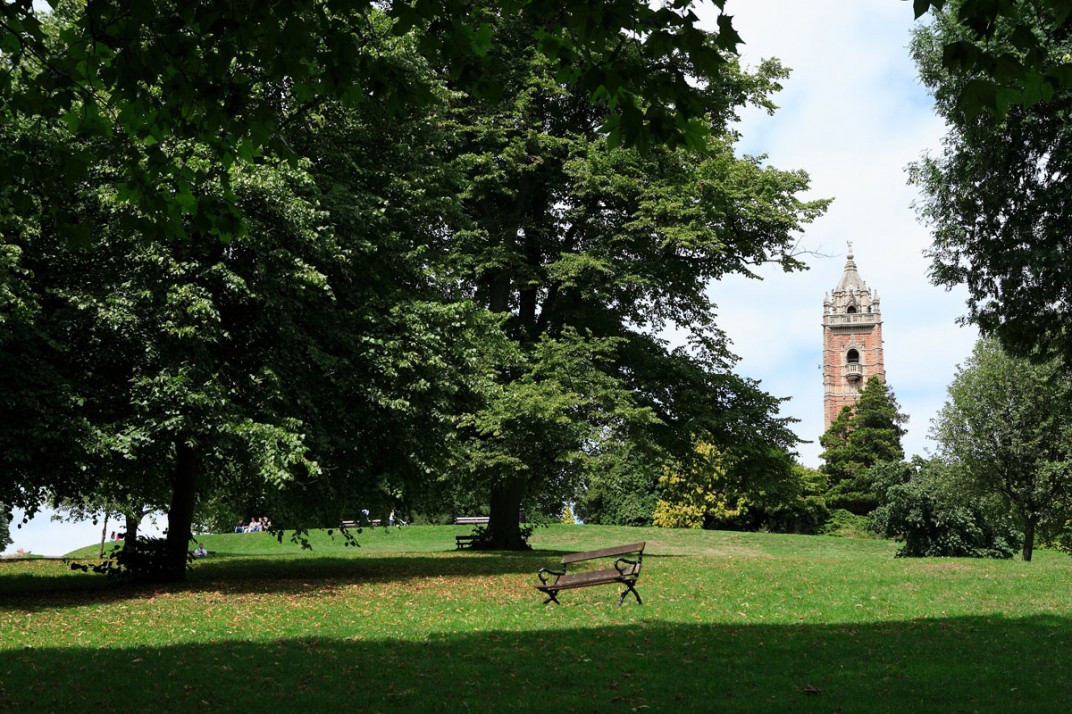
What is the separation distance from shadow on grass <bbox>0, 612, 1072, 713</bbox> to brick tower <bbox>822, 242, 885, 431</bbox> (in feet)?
370

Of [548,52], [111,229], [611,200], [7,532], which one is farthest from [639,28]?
[7,532]

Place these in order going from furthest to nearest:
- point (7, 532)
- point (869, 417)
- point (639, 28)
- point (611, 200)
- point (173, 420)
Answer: point (869, 417) → point (7, 532) → point (611, 200) → point (173, 420) → point (639, 28)

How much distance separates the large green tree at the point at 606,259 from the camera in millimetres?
23641

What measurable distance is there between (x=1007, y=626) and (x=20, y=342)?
624 inches

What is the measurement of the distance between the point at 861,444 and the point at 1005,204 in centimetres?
6357

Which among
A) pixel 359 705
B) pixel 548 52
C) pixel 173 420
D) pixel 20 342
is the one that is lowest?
pixel 359 705

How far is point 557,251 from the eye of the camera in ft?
89.7

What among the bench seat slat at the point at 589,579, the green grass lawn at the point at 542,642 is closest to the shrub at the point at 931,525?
the green grass lawn at the point at 542,642

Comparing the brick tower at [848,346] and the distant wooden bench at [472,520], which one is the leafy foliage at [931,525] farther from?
the brick tower at [848,346]

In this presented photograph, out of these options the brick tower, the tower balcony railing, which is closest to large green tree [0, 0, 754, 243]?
the brick tower

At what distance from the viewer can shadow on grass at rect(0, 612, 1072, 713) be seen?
332 inches

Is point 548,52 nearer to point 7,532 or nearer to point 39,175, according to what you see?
point 39,175

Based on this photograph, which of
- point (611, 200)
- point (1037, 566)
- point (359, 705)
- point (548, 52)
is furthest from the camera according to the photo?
point (611, 200)

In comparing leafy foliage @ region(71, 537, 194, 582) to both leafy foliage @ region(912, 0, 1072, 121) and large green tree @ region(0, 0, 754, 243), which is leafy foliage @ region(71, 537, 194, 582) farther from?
leafy foliage @ region(912, 0, 1072, 121)
